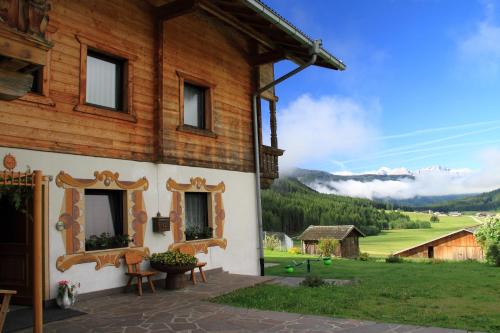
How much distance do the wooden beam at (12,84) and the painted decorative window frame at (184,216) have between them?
5857 millimetres

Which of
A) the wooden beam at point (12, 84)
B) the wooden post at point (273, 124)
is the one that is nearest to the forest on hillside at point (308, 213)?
the wooden post at point (273, 124)

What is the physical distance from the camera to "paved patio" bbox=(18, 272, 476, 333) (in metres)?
5.97

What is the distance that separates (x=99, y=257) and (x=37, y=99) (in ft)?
9.75

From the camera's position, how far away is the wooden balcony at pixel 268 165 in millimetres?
13125

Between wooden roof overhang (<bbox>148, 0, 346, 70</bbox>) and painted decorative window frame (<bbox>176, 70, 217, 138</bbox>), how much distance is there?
4.82 ft

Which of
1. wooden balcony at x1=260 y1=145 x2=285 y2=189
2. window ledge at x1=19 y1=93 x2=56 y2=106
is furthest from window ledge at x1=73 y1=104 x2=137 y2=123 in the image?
wooden balcony at x1=260 y1=145 x2=285 y2=189

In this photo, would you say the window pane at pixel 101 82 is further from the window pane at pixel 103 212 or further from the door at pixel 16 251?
the door at pixel 16 251

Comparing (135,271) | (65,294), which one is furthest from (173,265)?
(65,294)

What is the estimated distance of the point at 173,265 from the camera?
28.7 feet

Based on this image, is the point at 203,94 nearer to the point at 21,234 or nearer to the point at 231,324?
the point at 21,234

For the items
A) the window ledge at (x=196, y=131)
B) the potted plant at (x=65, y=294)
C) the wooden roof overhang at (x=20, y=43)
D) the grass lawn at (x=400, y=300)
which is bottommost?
the grass lawn at (x=400, y=300)

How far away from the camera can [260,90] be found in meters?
12.8

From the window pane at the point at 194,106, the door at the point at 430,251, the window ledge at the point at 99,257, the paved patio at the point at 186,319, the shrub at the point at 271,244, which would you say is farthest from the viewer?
the door at the point at 430,251

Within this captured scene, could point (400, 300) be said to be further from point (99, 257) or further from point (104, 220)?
point (104, 220)
